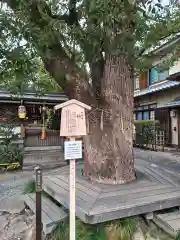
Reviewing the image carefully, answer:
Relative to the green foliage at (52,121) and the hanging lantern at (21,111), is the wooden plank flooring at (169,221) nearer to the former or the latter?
the green foliage at (52,121)

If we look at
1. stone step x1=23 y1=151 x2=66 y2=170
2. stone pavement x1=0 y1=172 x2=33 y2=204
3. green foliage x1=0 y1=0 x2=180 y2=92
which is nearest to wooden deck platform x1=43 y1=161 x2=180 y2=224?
stone pavement x1=0 y1=172 x2=33 y2=204

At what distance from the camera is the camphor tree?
379 cm

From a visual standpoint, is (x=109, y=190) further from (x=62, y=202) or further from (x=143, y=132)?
(x=143, y=132)

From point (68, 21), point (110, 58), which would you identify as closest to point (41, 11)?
point (68, 21)

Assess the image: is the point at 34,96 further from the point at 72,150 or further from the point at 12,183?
the point at 72,150

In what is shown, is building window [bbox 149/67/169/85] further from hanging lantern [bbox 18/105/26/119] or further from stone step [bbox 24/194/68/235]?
stone step [bbox 24/194/68/235]

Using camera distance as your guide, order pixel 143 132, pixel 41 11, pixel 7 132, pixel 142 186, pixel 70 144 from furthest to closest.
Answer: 1. pixel 143 132
2. pixel 7 132
3. pixel 142 186
4. pixel 41 11
5. pixel 70 144

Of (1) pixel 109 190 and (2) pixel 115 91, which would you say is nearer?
(1) pixel 109 190

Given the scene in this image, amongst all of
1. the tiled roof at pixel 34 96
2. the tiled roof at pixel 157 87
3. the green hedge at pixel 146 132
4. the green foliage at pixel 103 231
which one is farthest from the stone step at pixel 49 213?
the tiled roof at pixel 157 87

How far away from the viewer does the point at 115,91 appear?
4.83 meters

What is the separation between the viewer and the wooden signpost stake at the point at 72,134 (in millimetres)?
3242

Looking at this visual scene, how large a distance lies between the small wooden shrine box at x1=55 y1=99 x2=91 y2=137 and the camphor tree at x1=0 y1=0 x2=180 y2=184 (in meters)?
0.96

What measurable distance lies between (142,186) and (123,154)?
0.71 meters

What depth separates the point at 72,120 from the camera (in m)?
3.36
